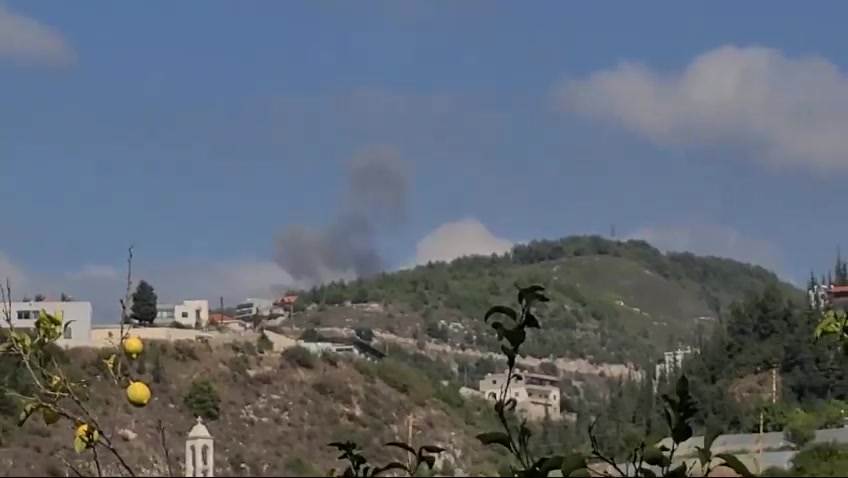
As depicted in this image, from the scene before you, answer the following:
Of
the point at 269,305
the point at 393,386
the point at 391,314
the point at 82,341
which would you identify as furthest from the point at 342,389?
the point at 269,305

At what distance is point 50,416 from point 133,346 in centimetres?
26

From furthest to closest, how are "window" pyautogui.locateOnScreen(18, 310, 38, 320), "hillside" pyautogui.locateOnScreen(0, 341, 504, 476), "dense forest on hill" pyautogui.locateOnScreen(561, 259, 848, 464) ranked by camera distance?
1. "dense forest on hill" pyautogui.locateOnScreen(561, 259, 848, 464)
2. "hillside" pyautogui.locateOnScreen(0, 341, 504, 476)
3. "window" pyautogui.locateOnScreen(18, 310, 38, 320)

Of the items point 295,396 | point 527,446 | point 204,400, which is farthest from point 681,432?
point 295,396

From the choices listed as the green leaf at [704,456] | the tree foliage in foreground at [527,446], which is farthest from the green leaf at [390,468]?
the green leaf at [704,456]

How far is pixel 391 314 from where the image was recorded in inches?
5379

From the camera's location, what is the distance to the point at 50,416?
3354 millimetres

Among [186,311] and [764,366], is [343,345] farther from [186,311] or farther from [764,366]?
[764,366]

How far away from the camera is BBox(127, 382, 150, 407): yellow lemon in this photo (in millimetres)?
3010

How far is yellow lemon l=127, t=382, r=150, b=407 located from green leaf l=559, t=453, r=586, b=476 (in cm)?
97

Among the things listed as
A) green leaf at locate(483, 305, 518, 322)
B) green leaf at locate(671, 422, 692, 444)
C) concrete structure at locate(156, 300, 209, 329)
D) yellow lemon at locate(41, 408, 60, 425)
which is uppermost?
concrete structure at locate(156, 300, 209, 329)

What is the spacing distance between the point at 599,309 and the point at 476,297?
23140 millimetres

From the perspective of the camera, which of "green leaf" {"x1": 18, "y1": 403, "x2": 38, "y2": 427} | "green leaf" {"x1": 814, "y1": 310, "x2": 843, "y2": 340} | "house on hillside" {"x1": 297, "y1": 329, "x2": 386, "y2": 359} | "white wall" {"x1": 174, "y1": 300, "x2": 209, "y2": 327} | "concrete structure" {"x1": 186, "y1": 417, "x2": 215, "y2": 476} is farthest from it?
"white wall" {"x1": 174, "y1": 300, "x2": 209, "y2": 327}

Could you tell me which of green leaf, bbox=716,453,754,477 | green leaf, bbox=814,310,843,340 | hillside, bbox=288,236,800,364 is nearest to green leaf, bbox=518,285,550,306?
green leaf, bbox=716,453,754,477

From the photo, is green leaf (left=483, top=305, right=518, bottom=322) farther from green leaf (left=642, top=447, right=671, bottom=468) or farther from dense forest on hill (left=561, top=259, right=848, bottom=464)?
dense forest on hill (left=561, top=259, right=848, bottom=464)
